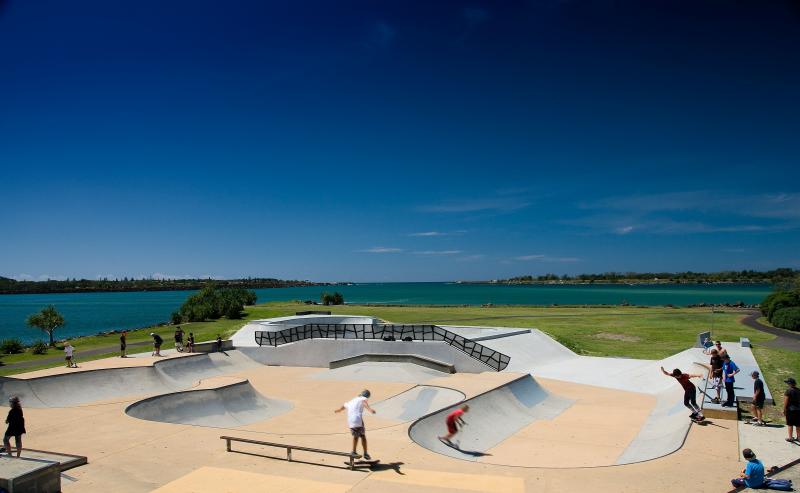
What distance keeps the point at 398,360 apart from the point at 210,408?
11.1 meters

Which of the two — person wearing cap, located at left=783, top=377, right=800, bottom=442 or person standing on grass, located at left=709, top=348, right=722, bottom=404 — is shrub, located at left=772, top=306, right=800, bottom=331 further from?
person wearing cap, located at left=783, top=377, right=800, bottom=442

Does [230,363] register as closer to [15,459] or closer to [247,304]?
[15,459]

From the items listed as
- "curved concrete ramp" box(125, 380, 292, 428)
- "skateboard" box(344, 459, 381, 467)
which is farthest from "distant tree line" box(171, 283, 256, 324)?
"skateboard" box(344, 459, 381, 467)

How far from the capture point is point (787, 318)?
131 ft

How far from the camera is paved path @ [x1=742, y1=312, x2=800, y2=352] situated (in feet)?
97.7

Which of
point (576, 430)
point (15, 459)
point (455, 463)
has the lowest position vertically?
point (576, 430)

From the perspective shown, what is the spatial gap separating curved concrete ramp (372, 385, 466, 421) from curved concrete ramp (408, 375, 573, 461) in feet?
4.02

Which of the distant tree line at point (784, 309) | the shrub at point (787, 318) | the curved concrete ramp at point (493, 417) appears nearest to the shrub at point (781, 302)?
the distant tree line at point (784, 309)

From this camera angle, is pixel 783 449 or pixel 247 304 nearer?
pixel 783 449

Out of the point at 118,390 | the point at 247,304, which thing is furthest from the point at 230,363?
the point at 247,304

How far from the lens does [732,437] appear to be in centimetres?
1212

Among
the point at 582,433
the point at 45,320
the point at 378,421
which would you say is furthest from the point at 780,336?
the point at 45,320

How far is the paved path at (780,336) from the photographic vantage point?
29794mm

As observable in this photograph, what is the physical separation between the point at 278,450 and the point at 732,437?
10889mm
